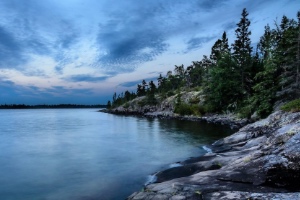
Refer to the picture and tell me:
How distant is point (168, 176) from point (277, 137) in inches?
274

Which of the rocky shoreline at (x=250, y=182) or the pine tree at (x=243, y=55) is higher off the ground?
the pine tree at (x=243, y=55)

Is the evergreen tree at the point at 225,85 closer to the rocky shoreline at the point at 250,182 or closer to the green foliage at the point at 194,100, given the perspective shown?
the green foliage at the point at 194,100

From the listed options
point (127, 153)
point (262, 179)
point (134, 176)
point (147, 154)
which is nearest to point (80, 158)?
point (127, 153)

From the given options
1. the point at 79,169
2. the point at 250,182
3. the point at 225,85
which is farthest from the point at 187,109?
the point at 250,182

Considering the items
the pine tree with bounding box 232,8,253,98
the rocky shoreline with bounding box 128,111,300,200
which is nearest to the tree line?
the pine tree with bounding box 232,8,253,98

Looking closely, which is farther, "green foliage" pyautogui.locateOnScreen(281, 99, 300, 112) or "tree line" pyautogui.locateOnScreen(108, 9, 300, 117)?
"tree line" pyautogui.locateOnScreen(108, 9, 300, 117)

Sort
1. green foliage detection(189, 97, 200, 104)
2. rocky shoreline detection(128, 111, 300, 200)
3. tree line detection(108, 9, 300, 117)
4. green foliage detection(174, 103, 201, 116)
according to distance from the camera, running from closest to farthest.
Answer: rocky shoreline detection(128, 111, 300, 200) → tree line detection(108, 9, 300, 117) → green foliage detection(174, 103, 201, 116) → green foliage detection(189, 97, 200, 104)

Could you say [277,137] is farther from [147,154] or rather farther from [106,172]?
[147,154]

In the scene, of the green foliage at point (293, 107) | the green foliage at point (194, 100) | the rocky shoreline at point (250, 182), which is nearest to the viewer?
the rocky shoreline at point (250, 182)

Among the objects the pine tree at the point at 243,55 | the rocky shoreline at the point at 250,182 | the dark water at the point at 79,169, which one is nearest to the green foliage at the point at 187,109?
the pine tree at the point at 243,55

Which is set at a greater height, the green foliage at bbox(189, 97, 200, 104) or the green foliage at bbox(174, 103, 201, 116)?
the green foliage at bbox(189, 97, 200, 104)

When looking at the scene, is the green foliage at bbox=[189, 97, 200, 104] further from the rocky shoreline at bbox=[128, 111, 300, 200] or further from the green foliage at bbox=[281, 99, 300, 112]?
the rocky shoreline at bbox=[128, 111, 300, 200]

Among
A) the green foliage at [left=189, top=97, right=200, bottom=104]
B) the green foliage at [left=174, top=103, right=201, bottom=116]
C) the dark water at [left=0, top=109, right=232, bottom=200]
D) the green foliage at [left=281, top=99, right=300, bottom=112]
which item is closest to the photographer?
the dark water at [left=0, top=109, right=232, bottom=200]

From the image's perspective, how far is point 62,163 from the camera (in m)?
22.2
